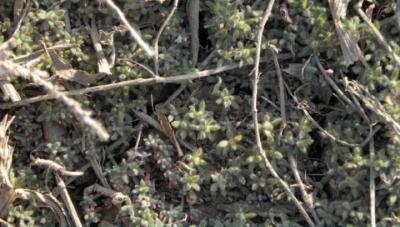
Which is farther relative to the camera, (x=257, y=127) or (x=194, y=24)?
(x=194, y=24)

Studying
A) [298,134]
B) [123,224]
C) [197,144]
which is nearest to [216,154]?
[197,144]

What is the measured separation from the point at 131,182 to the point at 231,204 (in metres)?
0.50

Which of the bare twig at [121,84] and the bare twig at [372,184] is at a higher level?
the bare twig at [121,84]

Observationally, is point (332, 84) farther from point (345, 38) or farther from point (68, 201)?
point (68, 201)

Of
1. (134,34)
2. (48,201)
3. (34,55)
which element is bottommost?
(48,201)

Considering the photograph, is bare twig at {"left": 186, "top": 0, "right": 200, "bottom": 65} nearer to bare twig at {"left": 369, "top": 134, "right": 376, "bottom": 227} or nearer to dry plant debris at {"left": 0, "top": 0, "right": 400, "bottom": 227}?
dry plant debris at {"left": 0, "top": 0, "right": 400, "bottom": 227}

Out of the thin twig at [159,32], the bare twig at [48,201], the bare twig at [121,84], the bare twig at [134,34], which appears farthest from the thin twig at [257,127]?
the bare twig at [48,201]

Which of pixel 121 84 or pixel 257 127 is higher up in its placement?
pixel 121 84

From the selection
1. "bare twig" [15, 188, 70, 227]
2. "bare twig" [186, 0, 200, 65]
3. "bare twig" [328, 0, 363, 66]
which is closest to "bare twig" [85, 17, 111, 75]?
"bare twig" [186, 0, 200, 65]

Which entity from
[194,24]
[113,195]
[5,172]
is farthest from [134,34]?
[5,172]

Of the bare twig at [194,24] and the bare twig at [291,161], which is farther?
the bare twig at [194,24]

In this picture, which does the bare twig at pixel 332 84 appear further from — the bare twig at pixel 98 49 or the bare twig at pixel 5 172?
the bare twig at pixel 5 172

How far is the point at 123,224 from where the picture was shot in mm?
2547

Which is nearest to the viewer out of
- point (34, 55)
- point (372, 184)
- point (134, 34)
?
point (134, 34)
